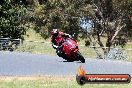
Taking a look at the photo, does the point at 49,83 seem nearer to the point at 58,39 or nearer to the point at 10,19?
the point at 58,39

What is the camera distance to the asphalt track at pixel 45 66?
517 inches

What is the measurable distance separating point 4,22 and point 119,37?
2300cm

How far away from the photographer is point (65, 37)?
8742mm

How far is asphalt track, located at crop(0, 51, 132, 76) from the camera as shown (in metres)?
13.1

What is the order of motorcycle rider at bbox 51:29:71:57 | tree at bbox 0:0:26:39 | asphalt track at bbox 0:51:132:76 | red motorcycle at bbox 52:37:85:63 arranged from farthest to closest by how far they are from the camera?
1. tree at bbox 0:0:26:39
2. asphalt track at bbox 0:51:132:76
3. red motorcycle at bbox 52:37:85:63
4. motorcycle rider at bbox 51:29:71:57

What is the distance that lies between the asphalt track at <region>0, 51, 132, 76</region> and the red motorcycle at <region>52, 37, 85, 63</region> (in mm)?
3113

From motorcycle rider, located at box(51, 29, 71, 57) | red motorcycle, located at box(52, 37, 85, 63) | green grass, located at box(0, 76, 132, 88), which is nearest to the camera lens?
motorcycle rider, located at box(51, 29, 71, 57)

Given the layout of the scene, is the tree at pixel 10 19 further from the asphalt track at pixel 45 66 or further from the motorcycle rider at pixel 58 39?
the motorcycle rider at pixel 58 39

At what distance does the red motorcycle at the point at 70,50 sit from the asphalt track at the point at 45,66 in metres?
3.11

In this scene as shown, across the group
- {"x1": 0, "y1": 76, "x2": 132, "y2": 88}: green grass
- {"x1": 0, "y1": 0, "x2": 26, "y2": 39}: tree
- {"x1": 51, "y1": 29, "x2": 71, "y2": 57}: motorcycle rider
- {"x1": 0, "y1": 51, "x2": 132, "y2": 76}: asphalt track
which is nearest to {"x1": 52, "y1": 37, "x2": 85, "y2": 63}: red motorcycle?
{"x1": 51, "y1": 29, "x2": 71, "y2": 57}: motorcycle rider

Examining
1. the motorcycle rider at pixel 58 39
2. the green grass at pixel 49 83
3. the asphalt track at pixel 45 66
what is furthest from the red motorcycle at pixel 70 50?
the green grass at pixel 49 83

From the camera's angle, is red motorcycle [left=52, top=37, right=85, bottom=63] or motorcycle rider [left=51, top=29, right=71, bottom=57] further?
red motorcycle [left=52, top=37, right=85, bottom=63]

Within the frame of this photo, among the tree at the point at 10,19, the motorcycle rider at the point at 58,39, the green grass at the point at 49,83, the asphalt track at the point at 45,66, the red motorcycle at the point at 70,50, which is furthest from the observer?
the tree at the point at 10,19

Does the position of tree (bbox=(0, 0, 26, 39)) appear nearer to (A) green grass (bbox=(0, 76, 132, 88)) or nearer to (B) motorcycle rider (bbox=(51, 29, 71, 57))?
(A) green grass (bbox=(0, 76, 132, 88))
